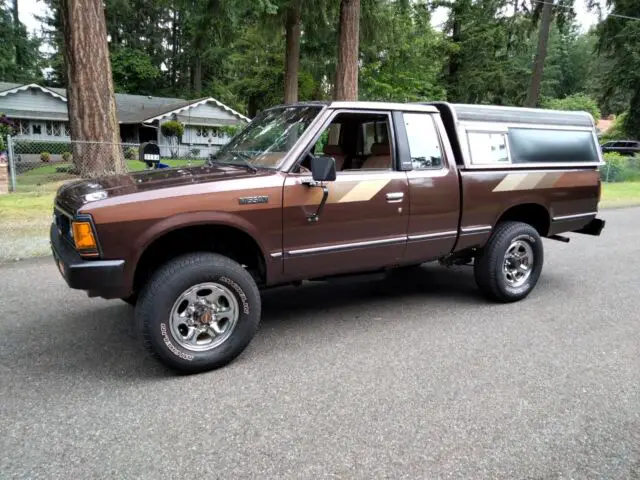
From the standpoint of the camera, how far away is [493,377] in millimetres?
3465

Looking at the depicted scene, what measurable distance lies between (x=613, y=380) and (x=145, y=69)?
5689 centimetres

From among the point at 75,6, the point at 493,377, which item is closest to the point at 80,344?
the point at 493,377

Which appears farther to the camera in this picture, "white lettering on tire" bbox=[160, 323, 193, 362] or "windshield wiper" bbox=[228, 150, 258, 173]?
"windshield wiper" bbox=[228, 150, 258, 173]

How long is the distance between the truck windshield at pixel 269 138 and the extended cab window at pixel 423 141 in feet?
2.89

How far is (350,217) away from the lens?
4.02 m

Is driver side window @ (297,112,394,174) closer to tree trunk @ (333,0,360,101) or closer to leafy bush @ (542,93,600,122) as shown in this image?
tree trunk @ (333,0,360,101)

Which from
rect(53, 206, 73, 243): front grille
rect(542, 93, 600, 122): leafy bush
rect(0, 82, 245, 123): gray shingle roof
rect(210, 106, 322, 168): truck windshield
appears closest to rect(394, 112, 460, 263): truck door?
rect(210, 106, 322, 168): truck windshield

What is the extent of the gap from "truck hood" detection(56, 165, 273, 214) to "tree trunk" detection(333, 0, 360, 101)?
9465 mm

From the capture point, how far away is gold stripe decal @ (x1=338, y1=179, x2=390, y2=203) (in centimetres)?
399

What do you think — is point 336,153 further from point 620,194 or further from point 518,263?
point 620,194

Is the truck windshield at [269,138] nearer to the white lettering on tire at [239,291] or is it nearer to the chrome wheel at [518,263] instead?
the white lettering on tire at [239,291]

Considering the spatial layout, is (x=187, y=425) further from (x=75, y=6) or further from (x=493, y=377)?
(x=75, y=6)

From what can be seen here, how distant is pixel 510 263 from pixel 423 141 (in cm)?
166

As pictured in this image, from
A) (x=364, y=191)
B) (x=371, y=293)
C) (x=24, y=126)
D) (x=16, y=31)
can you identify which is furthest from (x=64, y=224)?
(x=16, y=31)
